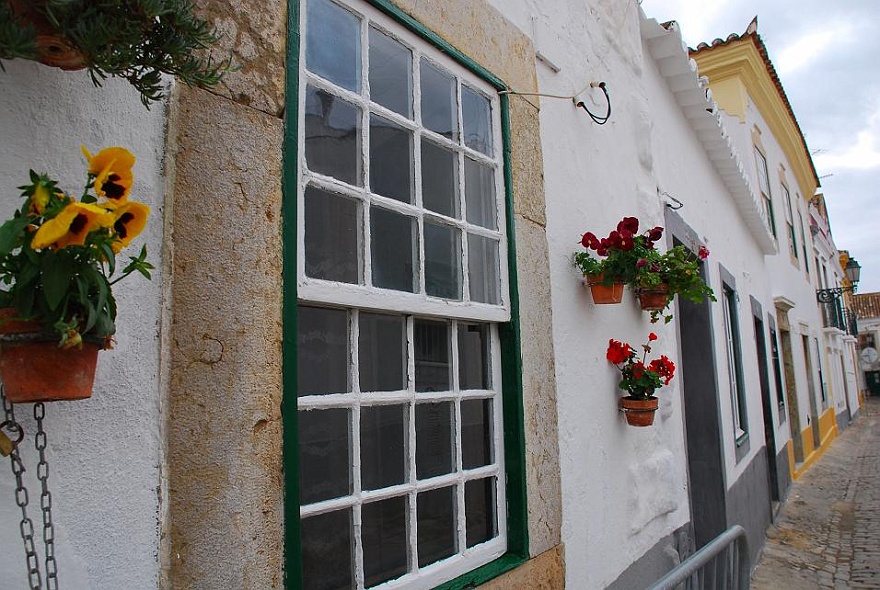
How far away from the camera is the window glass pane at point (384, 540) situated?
1924 mm

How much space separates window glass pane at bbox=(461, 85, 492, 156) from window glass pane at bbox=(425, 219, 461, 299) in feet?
1.35

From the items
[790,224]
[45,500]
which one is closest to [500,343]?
[45,500]

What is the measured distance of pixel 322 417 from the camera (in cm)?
183

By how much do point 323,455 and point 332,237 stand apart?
0.64 metres

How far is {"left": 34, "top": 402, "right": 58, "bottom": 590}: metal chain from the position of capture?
3.73ft

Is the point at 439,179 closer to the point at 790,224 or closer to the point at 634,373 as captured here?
the point at 634,373

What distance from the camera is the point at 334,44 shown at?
197 centimetres

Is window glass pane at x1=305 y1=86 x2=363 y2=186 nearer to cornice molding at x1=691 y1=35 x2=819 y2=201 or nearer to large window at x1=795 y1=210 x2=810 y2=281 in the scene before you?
cornice molding at x1=691 y1=35 x2=819 y2=201

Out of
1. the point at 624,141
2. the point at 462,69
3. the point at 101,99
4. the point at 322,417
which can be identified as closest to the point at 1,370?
the point at 101,99

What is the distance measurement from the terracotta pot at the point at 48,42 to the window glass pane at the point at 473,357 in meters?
1.55

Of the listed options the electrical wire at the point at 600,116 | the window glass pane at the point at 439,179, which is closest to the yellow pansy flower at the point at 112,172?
the window glass pane at the point at 439,179

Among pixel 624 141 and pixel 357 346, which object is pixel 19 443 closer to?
pixel 357 346

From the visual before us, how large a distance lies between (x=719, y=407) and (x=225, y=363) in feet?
16.2

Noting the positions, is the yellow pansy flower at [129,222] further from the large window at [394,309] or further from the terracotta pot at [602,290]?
the terracotta pot at [602,290]
